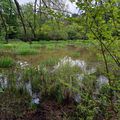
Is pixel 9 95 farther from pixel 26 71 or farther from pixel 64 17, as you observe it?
pixel 64 17

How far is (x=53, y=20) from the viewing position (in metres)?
3.70

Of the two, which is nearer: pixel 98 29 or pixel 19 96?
pixel 98 29

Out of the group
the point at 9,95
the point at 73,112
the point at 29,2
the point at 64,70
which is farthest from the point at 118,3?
the point at 64,70

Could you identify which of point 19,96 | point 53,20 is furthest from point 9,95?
point 53,20

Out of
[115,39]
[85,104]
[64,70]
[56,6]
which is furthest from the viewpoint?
[64,70]

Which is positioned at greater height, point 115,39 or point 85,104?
point 115,39

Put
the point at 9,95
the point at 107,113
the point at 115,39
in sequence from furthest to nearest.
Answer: the point at 9,95
the point at 107,113
the point at 115,39

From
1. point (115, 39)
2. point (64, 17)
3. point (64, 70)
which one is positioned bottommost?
point (64, 70)

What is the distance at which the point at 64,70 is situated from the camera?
Result: 8.91 metres

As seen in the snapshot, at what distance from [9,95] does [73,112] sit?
1689mm

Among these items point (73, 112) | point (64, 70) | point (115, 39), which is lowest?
point (73, 112)

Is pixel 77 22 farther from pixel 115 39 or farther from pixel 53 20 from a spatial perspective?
pixel 115 39

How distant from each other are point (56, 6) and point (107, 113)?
3148 mm

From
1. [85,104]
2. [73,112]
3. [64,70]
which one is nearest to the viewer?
[85,104]
